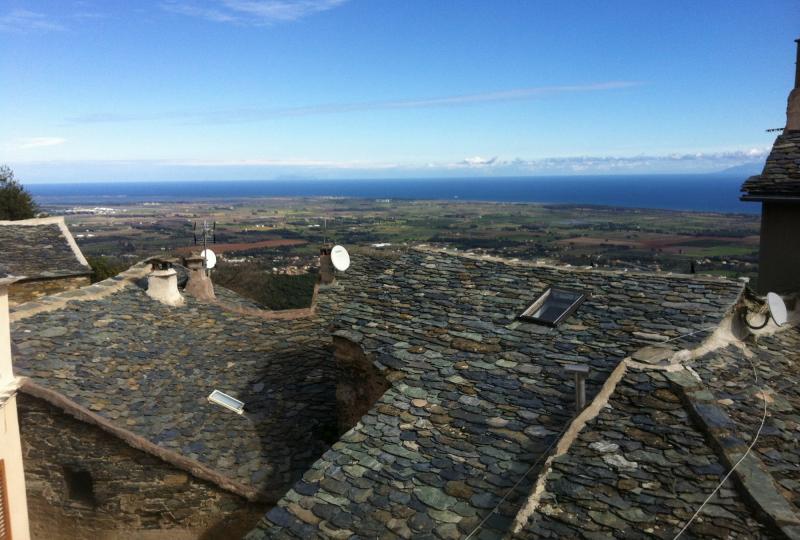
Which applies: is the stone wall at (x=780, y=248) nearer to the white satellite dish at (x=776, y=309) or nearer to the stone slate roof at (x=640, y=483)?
the white satellite dish at (x=776, y=309)

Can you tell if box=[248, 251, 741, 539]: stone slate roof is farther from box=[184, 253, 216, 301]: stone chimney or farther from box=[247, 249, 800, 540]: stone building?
box=[184, 253, 216, 301]: stone chimney

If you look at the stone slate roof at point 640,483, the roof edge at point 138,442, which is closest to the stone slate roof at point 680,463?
the stone slate roof at point 640,483

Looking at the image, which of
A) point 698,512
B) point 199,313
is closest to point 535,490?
point 698,512

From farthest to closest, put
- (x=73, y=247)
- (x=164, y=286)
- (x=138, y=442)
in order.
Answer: (x=73, y=247) → (x=164, y=286) → (x=138, y=442)

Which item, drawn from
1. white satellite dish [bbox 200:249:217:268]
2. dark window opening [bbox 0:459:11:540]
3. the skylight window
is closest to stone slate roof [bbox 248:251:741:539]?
the skylight window

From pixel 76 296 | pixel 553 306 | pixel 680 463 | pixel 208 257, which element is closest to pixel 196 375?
pixel 76 296

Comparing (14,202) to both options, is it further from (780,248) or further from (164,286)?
(780,248)

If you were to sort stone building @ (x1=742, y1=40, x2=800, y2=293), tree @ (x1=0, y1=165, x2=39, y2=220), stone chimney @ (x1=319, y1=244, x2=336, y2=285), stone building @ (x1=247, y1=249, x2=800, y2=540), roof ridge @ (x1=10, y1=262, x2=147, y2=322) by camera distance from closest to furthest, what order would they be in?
stone building @ (x1=247, y1=249, x2=800, y2=540) < stone building @ (x1=742, y1=40, x2=800, y2=293) < roof ridge @ (x1=10, y1=262, x2=147, y2=322) < stone chimney @ (x1=319, y1=244, x2=336, y2=285) < tree @ (x1=0, y1=165, x2=39, y2=220)
